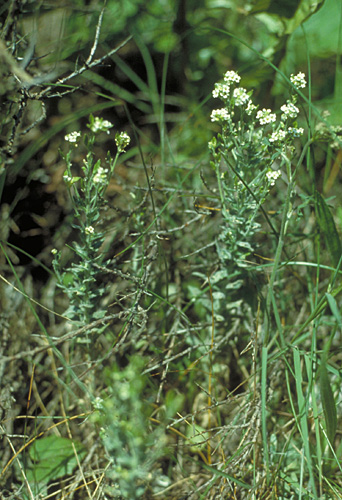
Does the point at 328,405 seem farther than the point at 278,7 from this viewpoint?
No

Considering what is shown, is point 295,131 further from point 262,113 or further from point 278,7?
point 278,7

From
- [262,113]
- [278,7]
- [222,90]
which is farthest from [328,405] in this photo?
[278,7]

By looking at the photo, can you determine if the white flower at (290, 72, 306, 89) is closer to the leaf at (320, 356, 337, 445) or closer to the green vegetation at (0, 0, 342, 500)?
the green vegetation at (0, 0, 342, 500)

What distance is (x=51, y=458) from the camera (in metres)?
1.83

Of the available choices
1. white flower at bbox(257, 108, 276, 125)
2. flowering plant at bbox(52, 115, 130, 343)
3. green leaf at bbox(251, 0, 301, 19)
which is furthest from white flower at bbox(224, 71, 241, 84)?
green leaf at bbox(251, 0, 301, 19)

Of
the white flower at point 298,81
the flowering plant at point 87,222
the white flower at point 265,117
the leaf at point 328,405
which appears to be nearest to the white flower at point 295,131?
the white flower at point 265,117

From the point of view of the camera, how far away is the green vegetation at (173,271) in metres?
1.60

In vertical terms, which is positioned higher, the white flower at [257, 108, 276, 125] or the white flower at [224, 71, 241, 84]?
the white flower at [224, 71, 241, 84]

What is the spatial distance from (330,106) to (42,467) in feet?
8.72

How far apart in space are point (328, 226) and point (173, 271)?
31.9 inches

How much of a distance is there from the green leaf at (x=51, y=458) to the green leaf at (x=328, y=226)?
1.31 m

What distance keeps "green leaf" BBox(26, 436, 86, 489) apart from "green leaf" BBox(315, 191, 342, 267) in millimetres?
1311

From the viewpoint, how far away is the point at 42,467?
1812 millimetres

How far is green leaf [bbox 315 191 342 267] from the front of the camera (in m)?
1.84
